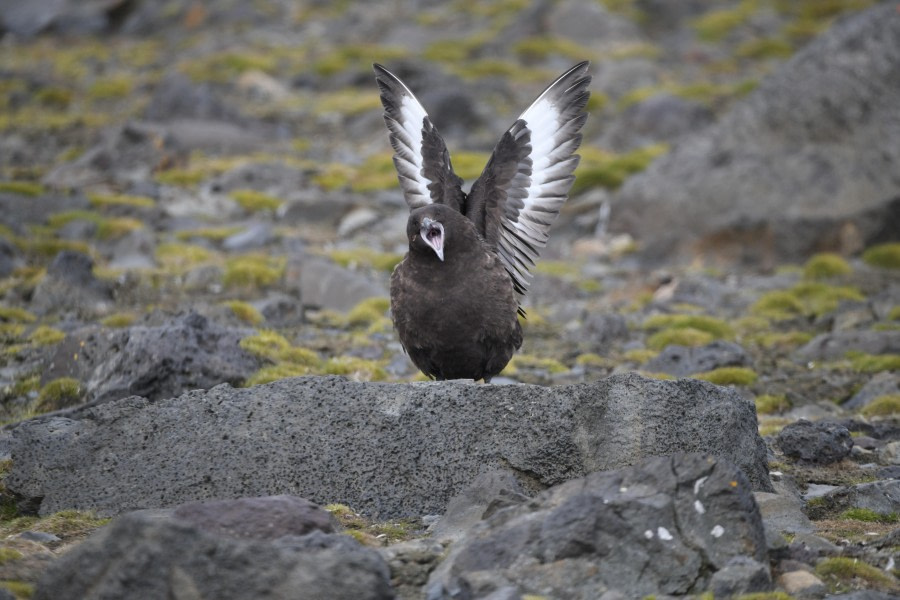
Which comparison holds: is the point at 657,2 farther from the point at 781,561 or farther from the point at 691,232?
the point at 781,561

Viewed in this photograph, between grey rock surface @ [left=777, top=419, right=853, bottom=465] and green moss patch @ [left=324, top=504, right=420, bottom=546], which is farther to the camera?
grey rock surface @ [left=777, top=419, right=853, bottom=465]

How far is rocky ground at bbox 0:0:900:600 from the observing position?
5770 mm

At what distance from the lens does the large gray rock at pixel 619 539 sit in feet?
18.3

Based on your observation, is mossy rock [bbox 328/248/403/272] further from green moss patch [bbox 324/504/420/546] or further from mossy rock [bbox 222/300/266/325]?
green moss patch [bbox 324/504/420/546]

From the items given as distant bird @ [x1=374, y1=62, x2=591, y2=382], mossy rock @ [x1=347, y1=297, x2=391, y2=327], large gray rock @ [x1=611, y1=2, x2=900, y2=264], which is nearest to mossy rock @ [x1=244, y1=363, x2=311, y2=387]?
distant bird @ [x1=374, y1=62, x2=591, y2=382]

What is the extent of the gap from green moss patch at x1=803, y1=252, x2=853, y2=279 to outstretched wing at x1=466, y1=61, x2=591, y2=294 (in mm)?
8074

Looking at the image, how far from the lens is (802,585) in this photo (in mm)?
5773

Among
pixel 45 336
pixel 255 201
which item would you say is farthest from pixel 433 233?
pixel 255 201

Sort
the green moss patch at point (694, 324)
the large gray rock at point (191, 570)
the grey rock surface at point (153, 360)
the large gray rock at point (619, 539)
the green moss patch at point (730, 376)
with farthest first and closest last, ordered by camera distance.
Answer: the green moss patch at point (694, 324)
the green moss patch at point (730, 376)
the grey rock surface at point (153, 360)
the large gray rock at point (619, 539)
the large gray rock at point (191, 570)

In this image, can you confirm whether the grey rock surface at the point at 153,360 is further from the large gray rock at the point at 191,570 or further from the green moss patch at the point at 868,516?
the green moss patch at the point at 868,516

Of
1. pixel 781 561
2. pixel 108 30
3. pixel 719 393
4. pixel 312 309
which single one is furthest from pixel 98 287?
pixel 108 30

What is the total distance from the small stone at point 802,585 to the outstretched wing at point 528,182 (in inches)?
191

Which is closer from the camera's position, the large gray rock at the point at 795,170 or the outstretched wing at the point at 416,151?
the outstretched wing at the point at 416,151

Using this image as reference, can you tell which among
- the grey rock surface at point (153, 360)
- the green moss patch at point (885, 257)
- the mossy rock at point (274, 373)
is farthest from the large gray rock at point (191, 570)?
the green moss patch at point (885, 257)
